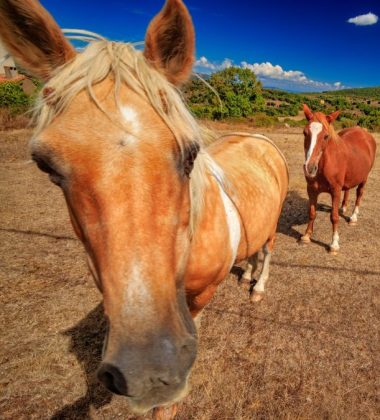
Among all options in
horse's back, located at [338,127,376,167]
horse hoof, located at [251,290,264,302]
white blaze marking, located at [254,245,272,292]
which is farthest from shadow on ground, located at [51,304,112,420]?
horse's back, located at [338,127,376,167]

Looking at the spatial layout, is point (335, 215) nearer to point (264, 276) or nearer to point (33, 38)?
point (264, 276)

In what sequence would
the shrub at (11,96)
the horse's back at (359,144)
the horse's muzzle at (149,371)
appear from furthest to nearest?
the shrub at (11,96)
the horse's back at (359,144)
the horse's muzzle at (149,371)

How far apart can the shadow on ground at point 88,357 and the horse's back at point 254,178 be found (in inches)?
72.5

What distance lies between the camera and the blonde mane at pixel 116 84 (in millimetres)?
1205

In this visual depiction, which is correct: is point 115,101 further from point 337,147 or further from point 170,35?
point 337,147

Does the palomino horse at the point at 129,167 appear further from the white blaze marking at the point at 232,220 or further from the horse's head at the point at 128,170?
the white blaze marking at the point at 232,220

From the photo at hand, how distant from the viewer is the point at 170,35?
135cm

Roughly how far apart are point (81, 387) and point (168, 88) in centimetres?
261

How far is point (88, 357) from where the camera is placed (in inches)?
110

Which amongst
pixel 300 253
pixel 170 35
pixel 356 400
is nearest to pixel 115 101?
pixel 170 35

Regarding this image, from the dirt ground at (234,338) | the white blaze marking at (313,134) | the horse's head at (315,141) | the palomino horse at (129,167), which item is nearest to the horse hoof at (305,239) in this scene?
the dirt ground at (234,338)

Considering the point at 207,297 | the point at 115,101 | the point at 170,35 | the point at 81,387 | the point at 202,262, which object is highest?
the point at 170,35

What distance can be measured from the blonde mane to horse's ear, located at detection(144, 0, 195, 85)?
76 millimetres

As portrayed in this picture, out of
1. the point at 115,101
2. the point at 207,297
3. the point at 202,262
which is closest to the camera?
the point at 115,101
